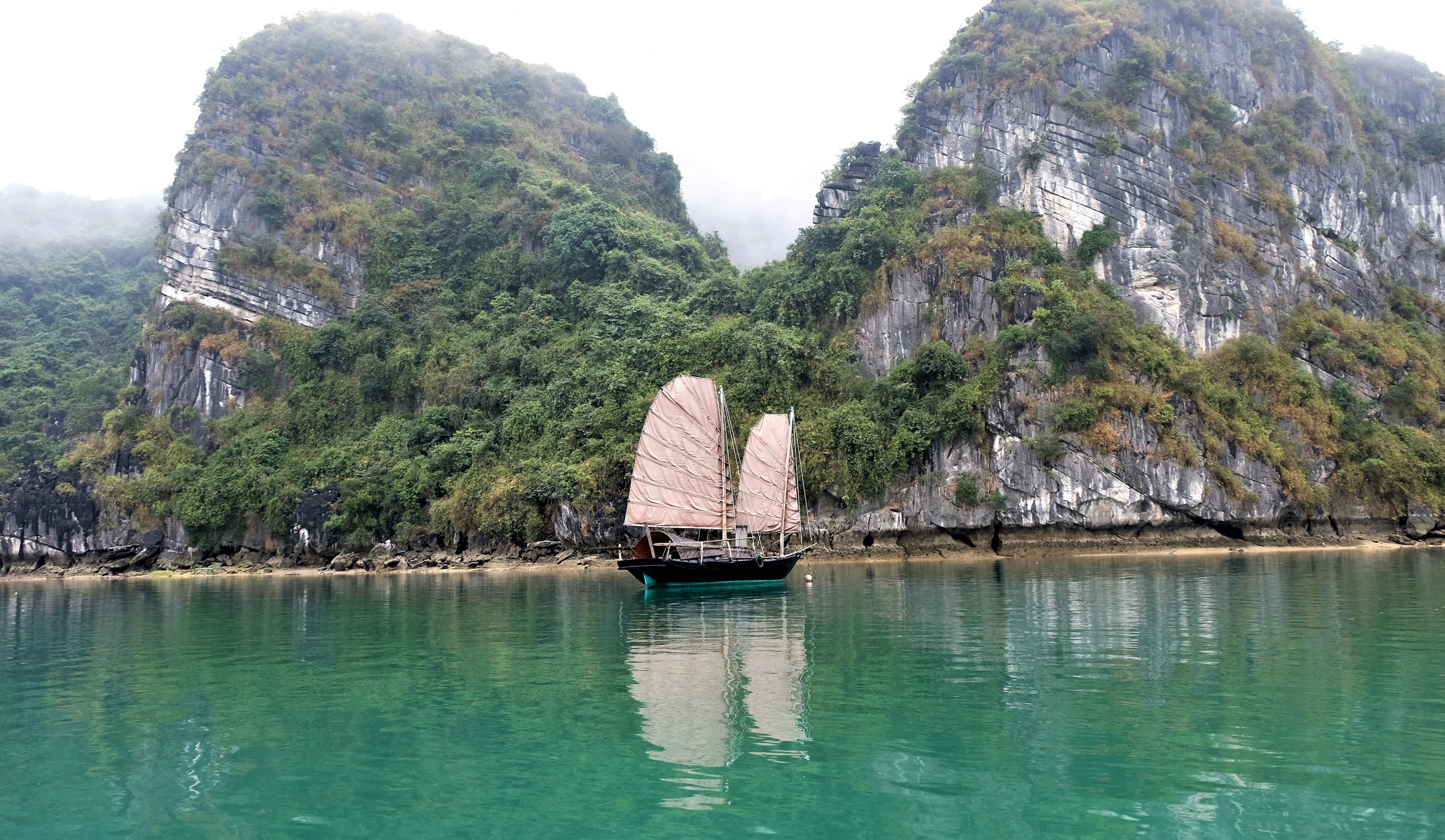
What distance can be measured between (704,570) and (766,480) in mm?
5318

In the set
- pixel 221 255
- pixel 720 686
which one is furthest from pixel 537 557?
pixel 221 255

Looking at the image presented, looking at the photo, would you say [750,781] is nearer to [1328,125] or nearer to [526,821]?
[526,821]

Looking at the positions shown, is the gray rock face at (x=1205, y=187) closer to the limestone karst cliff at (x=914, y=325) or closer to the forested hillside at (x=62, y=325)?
the limestone karst cliff at (x=914, y=325)

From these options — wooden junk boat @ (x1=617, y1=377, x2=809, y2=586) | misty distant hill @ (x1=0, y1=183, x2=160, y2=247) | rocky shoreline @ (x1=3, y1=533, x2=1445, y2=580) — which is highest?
misty distant hill @ (x1=0, y1=183, x2=160, y2=247)

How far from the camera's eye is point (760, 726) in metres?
7.78

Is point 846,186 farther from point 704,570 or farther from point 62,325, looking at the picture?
point 62,325

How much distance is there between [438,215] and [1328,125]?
56.0m

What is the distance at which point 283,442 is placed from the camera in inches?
1881

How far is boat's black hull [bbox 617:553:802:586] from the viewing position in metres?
24.8

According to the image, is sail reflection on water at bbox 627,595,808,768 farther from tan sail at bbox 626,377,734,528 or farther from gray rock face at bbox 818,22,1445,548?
gray rock face at bbox 818,22,1445,548

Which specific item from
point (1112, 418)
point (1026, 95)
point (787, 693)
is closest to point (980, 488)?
point (1112, 418)

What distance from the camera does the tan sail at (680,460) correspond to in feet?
90.6

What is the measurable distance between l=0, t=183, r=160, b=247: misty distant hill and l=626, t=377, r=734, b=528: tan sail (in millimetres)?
79629

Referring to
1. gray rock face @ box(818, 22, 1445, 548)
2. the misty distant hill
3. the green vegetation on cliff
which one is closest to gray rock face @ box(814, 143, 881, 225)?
the green vegetation on cliff
